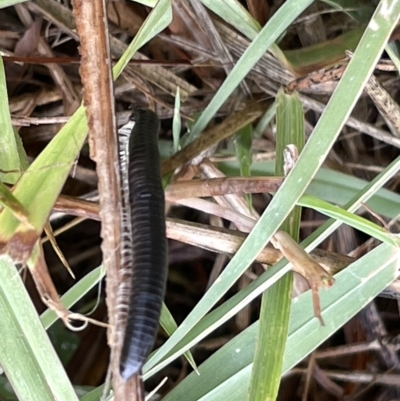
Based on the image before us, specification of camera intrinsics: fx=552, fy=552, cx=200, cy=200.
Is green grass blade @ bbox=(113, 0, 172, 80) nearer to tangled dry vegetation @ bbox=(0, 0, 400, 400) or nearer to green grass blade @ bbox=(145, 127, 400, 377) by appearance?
tangled dry vegetation @ bbox=(0, 0, 400, 400)

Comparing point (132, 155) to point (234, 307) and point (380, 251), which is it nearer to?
point (234, 307)

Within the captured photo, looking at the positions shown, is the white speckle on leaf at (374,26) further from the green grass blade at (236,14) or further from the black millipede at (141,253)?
the black millipede at (141,253)

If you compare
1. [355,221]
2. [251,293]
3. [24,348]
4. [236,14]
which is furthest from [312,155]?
[24,348]

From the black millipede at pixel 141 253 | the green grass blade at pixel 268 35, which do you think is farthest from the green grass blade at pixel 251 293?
the green grass blade at pixel 268 35

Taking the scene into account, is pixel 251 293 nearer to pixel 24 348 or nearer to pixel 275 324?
pixel 275 324

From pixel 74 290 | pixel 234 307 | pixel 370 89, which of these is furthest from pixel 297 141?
pixel 74 290

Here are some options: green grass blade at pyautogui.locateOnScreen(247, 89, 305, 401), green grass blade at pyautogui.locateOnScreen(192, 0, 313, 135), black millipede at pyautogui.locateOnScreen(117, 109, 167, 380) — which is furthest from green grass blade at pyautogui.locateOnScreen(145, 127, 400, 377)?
green grass blade at pyautogui.locateOnScreen(192, 0, 313, 135)
